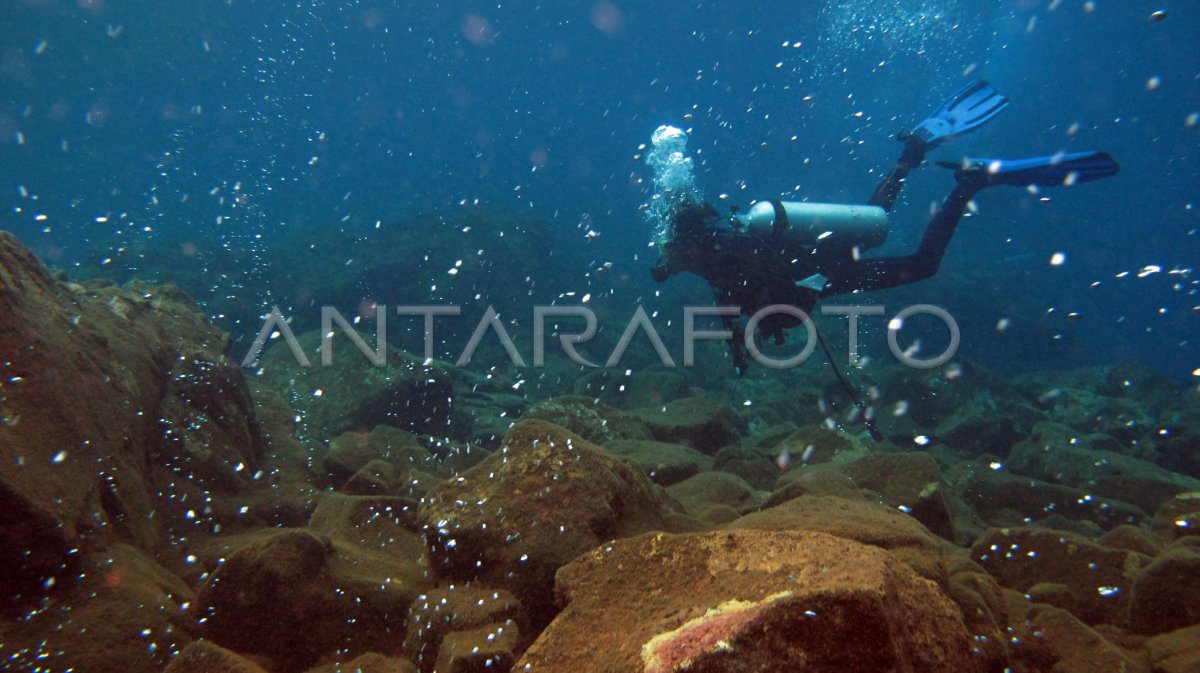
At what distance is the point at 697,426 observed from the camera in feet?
26.7

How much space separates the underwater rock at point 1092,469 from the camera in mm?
6386

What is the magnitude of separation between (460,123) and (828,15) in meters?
64.1

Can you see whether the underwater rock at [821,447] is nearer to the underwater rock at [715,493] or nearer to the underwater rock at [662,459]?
the underwater rock at [662,459]

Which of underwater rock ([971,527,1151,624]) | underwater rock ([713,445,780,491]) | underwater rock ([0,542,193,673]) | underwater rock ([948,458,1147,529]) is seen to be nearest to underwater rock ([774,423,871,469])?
underwater rock ([713,445,780,491])

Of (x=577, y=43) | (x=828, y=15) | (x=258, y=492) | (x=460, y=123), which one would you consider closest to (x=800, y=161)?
(x=828, y=15)

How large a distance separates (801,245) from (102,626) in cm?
857

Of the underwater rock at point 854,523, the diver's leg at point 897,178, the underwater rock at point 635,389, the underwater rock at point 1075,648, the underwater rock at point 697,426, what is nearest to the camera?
the underwater rock at point 1075,648

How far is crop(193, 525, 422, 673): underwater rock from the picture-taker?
284 cm

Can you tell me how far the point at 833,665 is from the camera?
5.23ft

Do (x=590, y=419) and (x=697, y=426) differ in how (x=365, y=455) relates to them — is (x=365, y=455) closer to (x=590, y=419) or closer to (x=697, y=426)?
(x=590, y=419)

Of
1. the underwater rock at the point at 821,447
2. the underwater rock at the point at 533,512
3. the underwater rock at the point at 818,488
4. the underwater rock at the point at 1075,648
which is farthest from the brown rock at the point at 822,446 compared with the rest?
the underwater rock at the point at 1075,648

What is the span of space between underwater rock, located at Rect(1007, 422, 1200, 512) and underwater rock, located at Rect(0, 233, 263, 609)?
931cm

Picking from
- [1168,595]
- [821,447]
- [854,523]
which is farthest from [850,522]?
A: [821,447]

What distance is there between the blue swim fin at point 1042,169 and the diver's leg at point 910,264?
0.21m
